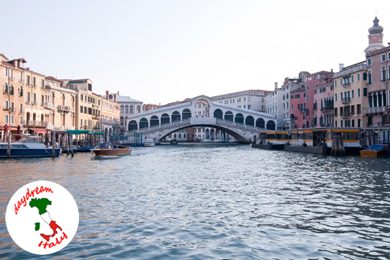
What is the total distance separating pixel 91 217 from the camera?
1020 centimetres

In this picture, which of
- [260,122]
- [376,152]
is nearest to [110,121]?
[260,122]

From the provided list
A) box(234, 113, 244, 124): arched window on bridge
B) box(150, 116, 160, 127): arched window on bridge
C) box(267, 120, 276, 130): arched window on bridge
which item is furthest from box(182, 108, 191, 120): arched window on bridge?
box(267, 120, 276, 130): arched window on bridge

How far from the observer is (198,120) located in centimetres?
7362

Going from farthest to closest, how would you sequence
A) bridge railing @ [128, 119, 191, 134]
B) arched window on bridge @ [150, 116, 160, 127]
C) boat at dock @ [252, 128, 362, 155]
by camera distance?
1. arched window on bridge @ [150, 116, 160, 127]
2. bridge railing @ [128, 119, 191, 134]
3. boat at dock @ [252, 128, 362, 155]

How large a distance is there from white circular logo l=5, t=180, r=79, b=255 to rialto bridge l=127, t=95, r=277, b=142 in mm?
66348

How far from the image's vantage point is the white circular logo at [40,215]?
14.8ft

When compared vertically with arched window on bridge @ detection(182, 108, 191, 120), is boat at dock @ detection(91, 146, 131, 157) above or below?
below

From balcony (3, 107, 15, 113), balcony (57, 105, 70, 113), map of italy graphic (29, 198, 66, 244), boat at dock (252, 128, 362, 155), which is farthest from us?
balcony (57, 105, 70, 113)

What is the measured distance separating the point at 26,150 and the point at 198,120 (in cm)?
4231

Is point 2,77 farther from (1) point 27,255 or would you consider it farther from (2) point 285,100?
(2) point 285,100

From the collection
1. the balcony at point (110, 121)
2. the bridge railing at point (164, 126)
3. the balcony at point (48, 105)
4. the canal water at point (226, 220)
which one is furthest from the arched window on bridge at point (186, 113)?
the canal water at point (226, 220)

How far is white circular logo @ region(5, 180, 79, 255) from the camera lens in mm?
4500

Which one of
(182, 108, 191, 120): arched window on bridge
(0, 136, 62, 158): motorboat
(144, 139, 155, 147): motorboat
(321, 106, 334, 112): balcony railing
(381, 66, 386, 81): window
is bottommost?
(0, 136, 62, 158): motorboat

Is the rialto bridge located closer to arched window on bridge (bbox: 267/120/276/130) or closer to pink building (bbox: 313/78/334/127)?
arched window on bridge (bbox: 267/120/276/130)
